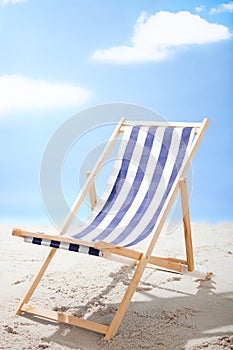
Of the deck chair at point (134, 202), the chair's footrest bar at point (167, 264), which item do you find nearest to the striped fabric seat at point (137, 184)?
the deck chair at point (134, 202)

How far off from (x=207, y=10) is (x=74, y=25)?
5.42 feet

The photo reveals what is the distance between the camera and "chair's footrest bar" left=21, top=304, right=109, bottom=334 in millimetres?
→ 2691

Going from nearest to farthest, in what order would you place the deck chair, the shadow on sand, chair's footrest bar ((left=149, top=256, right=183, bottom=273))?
the shadow on sand
the deck chair
chair's footrest bar ((left=149, top=256, right=183, bottom=273))

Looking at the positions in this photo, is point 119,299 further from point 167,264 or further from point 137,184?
point 137,184

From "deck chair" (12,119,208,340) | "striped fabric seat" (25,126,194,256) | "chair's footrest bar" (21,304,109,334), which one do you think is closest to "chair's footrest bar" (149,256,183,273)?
"deck chair" (12,119,208,340)

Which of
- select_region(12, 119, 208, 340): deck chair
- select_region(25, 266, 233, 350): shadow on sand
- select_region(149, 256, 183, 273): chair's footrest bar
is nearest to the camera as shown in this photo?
select_region(25, 266, 233, 350): shadow on sand

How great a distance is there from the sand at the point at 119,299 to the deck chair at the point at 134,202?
0.11 meters

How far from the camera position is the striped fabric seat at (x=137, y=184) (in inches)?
121

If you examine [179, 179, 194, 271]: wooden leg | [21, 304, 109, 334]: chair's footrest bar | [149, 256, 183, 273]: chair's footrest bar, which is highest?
[179, 179, 194, 271]: wooden leg

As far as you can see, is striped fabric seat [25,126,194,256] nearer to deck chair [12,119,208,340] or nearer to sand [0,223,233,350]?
deck chair [12,119,208,340]

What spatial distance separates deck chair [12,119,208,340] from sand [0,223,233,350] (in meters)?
0.11

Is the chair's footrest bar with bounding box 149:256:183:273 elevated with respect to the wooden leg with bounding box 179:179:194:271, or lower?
lower

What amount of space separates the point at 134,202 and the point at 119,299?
1.89 ft

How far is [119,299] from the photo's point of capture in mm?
3229
